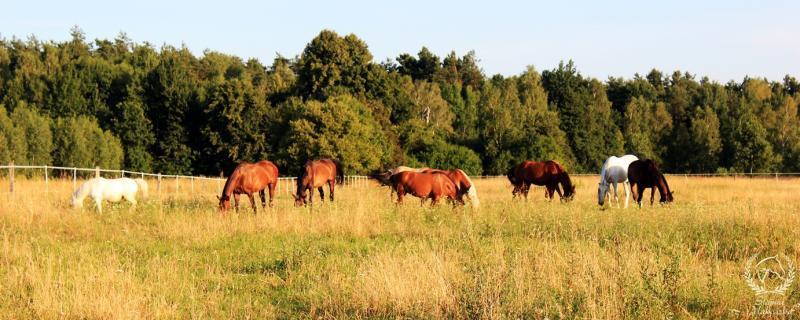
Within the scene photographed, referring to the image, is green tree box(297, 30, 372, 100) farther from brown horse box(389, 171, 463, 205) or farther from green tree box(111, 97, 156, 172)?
brown horse box(389, 171, 463, 205)

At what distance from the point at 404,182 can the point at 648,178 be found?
7580 mm

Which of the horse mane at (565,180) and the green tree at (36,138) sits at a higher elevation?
the green tree at (36,138)

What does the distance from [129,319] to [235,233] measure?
234 inches

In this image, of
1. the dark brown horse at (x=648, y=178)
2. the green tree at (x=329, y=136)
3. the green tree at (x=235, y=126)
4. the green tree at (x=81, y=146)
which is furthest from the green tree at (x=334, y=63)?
the dark brown horse at (x=648, y=178)

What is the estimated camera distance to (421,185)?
679 inches

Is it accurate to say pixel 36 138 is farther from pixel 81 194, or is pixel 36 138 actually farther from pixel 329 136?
pixel 81 194

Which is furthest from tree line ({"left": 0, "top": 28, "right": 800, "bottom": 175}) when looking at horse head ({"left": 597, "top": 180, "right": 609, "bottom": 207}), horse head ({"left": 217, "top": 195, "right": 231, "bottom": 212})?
horse head ({"left": 217, "top": 195, "right": 231, "bottom": 212})

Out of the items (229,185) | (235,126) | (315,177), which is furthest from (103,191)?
(235,126)

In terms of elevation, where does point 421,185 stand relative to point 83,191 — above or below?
above

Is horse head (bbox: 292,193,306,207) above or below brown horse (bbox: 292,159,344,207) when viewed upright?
below

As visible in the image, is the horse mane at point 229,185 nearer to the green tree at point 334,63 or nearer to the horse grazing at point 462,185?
the horse grazing at point 462,185

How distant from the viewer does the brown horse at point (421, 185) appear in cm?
1720

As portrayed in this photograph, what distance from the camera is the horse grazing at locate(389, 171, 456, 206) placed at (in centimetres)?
1720

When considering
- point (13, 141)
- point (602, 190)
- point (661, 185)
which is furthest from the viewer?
point (13, 141)
